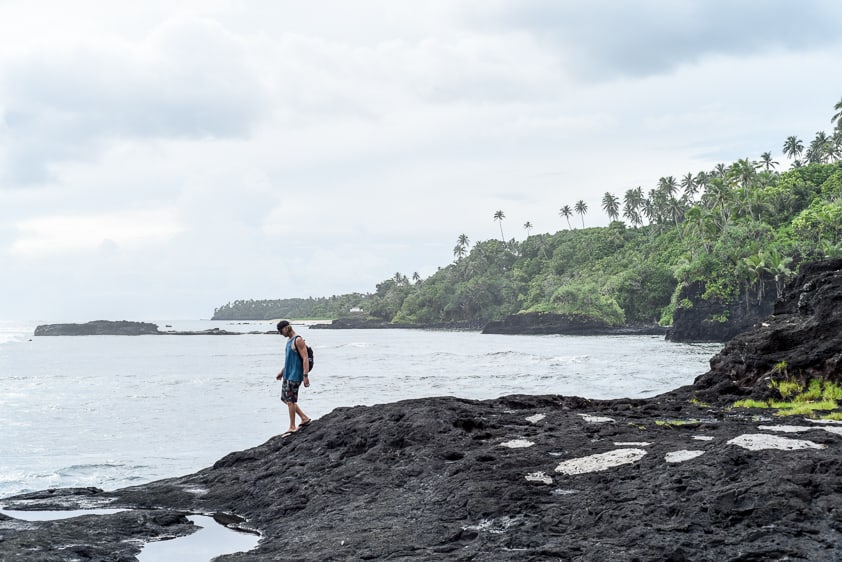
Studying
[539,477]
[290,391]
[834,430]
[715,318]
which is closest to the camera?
[539,477]

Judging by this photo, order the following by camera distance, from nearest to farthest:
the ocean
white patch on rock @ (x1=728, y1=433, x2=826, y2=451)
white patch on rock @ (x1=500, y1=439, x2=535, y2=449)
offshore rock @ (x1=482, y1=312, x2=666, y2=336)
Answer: white patch on rock @ (x1=728, y1=433, x2=826, y2=451)
white patch on rock @ (x1=500, y1=439, x2=535, y2=449)
the ocean
offshore rock @ (x1=482, y1=312, x2=666, y2=336)

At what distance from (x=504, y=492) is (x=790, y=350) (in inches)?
349

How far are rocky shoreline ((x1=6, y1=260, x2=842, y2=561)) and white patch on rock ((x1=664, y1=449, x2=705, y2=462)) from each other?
0.02 meters

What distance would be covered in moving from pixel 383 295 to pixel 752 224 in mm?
124093

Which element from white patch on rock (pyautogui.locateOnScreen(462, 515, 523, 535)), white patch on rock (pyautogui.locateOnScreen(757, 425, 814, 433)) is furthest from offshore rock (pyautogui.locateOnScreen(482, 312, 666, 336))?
white patch on rock (pyautogui.locateOnScreen(462, 515, 523, 535))

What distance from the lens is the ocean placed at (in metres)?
15.8

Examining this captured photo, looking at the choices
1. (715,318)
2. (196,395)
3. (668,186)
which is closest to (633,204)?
(668,186)

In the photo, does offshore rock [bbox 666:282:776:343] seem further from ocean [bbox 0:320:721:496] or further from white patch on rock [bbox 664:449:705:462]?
white patch on rock [bbox 664:449:705:462]

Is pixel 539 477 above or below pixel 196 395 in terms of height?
above

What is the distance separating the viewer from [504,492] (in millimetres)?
6520

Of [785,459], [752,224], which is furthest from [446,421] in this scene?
[752,224]

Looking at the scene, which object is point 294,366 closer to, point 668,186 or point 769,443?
point 769,443

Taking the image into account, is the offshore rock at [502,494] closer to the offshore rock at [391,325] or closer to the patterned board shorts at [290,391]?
the patterned board shorts at [290,391]

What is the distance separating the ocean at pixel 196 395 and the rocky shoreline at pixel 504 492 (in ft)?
20.4
